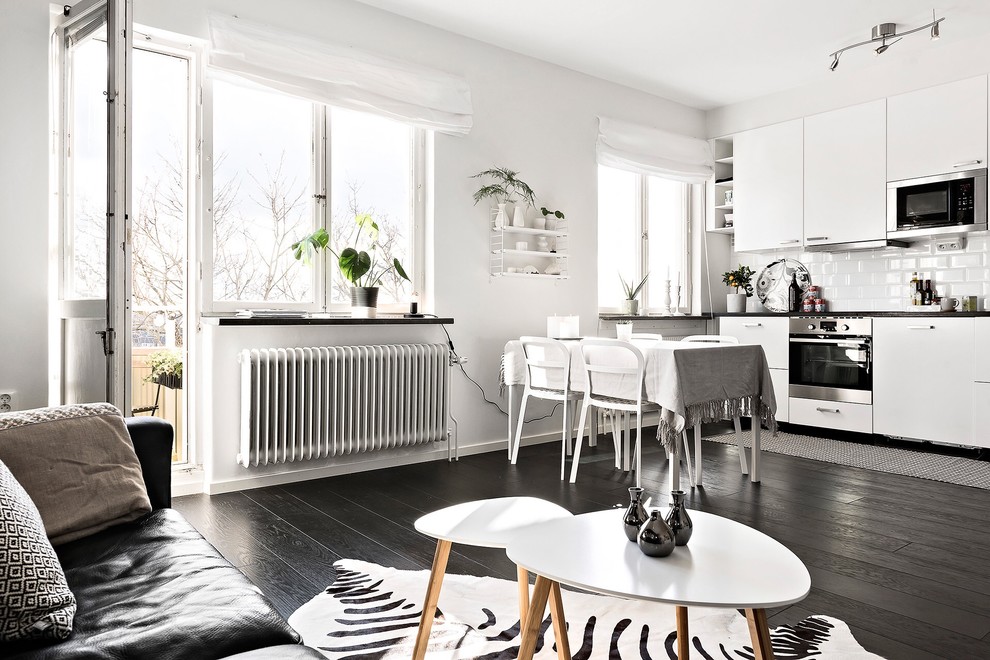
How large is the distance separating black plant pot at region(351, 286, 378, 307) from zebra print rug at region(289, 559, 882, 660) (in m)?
1.96

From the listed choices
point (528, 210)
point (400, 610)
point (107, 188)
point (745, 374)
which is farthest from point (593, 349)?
point (107, 188)

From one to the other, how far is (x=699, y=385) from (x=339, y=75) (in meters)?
2.56

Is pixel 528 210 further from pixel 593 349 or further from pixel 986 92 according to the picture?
pixel 986 92

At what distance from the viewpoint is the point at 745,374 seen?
11.8 ft

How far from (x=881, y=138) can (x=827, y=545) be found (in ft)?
11.4

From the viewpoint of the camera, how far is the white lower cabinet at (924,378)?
4.45 meters

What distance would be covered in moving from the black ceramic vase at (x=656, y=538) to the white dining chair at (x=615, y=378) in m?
1.95

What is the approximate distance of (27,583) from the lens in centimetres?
117

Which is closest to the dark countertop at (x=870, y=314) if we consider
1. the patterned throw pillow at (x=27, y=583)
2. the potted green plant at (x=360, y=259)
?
the potted green plant at (x=360, y=259)

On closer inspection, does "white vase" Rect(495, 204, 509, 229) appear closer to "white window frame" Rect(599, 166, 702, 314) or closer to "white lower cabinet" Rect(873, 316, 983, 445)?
"white window frame" Rect(599, 166, 702, 314)

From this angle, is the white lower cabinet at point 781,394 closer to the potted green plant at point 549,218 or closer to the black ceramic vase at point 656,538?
the potted green plant at point 549,218

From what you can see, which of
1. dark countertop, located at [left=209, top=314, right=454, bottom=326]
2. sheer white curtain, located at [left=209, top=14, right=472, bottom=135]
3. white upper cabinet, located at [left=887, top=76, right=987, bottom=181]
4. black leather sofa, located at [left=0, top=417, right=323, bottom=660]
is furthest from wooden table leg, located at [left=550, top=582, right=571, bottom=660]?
white upper cabinet, located at [left=887, top=76, right=987, bottom=181]

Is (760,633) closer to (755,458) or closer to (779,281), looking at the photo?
(755,458)

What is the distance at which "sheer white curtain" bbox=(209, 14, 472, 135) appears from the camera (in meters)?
3.48
